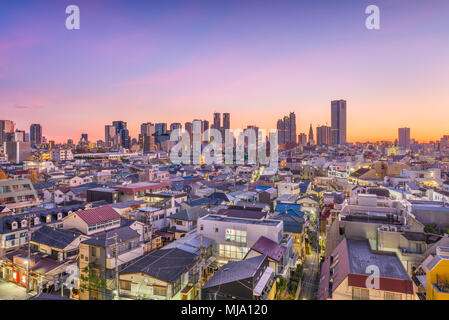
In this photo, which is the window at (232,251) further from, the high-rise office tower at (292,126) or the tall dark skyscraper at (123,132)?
the tall dark skyscraper at (123,132)

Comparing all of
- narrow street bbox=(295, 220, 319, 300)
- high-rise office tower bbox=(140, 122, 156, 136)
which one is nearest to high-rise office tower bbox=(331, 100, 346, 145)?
high-rise office tower bbox=(140, 122, 156, 136)

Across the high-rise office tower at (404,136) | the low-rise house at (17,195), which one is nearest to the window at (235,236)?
the low-rise house at (17,195)

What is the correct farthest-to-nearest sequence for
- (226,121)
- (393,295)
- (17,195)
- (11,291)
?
1. (226,121)
2. (17,195)
3. (11,291)
4. (393,295)

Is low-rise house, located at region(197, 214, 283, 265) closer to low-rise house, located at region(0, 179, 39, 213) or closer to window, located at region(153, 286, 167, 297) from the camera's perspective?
window, located at region(153, 286, 167, 297)

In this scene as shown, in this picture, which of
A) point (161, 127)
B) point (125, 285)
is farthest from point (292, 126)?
point (125, 285)

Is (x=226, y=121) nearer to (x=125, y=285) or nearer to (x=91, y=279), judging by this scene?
(x=91, y=279)
